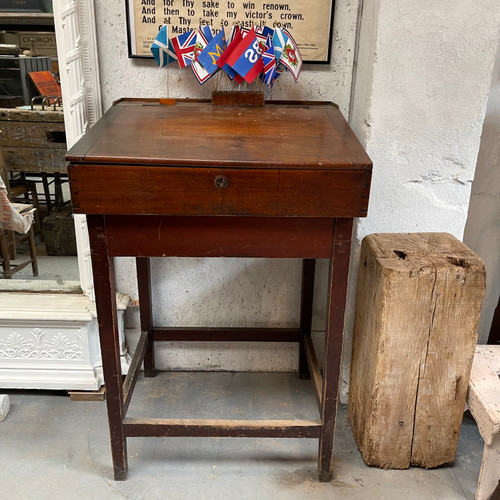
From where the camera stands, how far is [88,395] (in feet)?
7.16

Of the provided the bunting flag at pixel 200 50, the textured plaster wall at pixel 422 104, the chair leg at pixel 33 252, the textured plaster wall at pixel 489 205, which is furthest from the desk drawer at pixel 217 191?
the textured plaster wall at pixel 489 205

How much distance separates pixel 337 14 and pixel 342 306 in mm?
1071

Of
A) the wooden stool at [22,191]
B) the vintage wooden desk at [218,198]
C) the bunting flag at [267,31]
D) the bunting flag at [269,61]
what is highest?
the bunting flag at [267,31]

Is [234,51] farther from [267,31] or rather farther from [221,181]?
[221,181]

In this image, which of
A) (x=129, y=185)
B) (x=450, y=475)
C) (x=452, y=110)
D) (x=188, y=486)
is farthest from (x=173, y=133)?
(x=450, y=475)

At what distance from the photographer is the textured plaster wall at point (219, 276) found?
192 centimetres

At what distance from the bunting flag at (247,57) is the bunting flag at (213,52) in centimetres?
5

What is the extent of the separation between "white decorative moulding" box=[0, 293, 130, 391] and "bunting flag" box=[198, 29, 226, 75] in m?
1.00

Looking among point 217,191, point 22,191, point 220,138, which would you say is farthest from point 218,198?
point 22,191

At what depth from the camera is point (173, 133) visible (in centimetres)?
150

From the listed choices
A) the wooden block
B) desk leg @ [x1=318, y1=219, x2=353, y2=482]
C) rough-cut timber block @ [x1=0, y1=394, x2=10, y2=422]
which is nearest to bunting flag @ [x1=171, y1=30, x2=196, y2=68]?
desk leg @ [x1=318, y1=219, x2=353, y2=482]

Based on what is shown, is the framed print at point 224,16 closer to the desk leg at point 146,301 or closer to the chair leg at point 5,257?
the desk leg at point 146,301

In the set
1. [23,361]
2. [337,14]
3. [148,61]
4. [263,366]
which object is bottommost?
[263,366]

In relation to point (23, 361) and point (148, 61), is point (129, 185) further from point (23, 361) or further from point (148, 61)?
point (23, 361)
